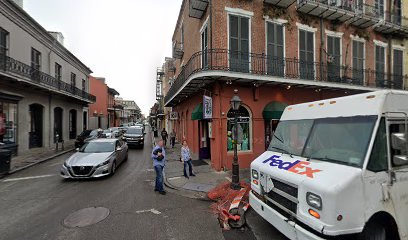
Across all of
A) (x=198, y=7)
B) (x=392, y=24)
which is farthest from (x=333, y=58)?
(x=198, y=7)

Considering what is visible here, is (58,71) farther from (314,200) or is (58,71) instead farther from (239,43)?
(314,200)

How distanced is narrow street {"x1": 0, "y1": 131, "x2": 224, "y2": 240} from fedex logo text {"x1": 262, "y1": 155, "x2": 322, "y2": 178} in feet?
6.23

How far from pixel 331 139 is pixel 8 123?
18.3 metres

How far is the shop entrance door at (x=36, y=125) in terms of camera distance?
18.0 m

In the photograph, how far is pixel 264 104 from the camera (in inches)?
439

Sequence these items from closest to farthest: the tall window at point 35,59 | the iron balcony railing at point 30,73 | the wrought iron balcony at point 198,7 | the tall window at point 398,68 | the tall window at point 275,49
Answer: the wrought iron balcony at point 198,7 → the tall window at point 275,49 → the iron balcony railing at point 30,73 → the tall window at point 398,68 → the tall window at point 35,59

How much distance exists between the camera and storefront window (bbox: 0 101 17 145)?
1380 cm

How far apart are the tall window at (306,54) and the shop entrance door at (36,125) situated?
64.6 ft

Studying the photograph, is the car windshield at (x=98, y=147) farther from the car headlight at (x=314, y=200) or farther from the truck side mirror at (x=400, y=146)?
the truck side mirror at (x=400, y=146)

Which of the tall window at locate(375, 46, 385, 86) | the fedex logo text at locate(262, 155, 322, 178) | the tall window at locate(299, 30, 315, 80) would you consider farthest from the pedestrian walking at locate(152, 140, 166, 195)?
the tall window at locate(375, 46, 385, 86)

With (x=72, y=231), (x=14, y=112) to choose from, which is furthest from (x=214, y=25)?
(x=14, y=112)

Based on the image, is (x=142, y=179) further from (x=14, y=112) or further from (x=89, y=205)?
(x=14, y=112)

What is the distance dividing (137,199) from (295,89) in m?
9.45

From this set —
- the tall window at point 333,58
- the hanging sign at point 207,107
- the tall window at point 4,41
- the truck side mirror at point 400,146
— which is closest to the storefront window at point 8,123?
the tall window at point 4,41
